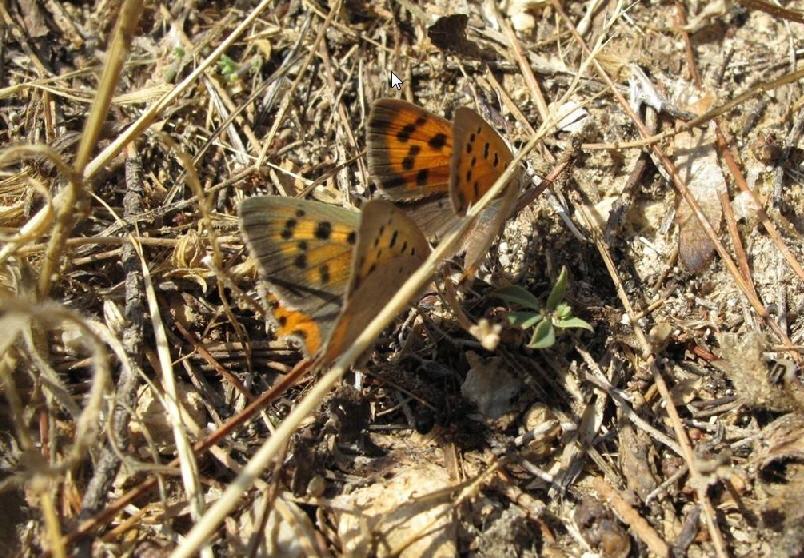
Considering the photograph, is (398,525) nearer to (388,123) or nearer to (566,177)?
(388,123)

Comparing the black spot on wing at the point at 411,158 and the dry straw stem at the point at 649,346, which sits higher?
the black spot on wing at the point at 411,158

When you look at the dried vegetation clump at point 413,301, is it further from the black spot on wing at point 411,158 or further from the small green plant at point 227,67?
the black spot on wing at point 411,158

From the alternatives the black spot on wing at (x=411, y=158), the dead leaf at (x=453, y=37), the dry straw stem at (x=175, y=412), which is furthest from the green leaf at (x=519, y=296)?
the dead leaf at (x=453, y=37)

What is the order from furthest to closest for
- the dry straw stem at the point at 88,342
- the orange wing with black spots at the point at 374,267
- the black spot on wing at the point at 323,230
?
the black spot on wing at the point at 323,230
the orange wing with black spots at the point at 374,267
the dry straw stem at the point at 88,342

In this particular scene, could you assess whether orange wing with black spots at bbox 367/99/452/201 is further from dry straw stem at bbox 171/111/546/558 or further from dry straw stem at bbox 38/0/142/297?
dry straw stem at bbox 38/0/142/297

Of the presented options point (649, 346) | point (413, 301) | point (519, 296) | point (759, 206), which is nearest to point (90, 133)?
point (413, 301)

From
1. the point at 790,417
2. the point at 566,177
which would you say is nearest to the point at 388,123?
the point at 566,177

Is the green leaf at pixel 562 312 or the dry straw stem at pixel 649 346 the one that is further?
the green leaf at pixel 562 312
